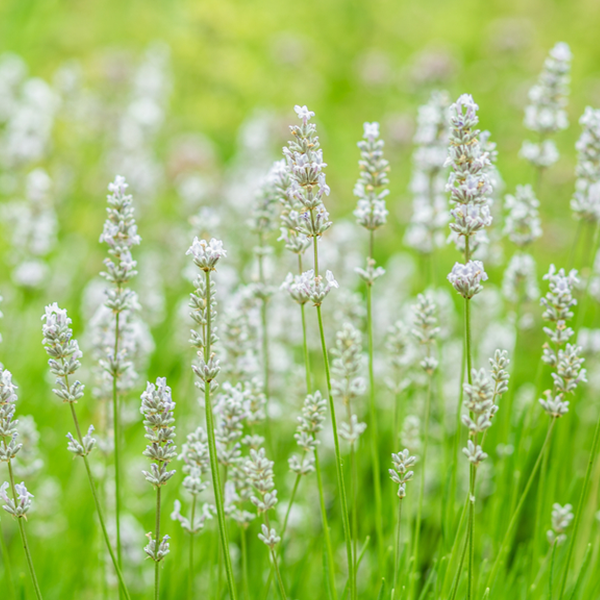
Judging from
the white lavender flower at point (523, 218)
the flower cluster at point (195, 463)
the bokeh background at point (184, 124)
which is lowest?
the flower cluster at point (195, 463)

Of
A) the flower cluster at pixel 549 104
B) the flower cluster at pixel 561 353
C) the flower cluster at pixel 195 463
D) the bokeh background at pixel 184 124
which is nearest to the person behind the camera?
the flower cluster at pixel 561 353

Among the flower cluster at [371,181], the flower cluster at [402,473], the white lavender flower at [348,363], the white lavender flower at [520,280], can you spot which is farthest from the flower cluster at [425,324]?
the white lavender flower at [520,280]

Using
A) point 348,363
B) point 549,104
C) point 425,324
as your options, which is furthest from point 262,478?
point 549,104

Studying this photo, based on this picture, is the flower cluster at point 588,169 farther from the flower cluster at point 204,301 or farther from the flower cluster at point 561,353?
the flower cluster at point 204,301

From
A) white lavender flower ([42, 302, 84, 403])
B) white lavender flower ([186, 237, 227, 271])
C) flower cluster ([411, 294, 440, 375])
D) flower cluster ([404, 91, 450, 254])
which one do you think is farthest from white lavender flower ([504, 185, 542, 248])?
white lavender flower ([42, 302, 84, 403])

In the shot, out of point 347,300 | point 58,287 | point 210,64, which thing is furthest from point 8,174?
point 210,64

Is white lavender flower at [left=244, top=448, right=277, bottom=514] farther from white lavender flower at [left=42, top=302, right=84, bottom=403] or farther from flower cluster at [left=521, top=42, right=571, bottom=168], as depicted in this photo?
flower cluster at [left=521, top=42, right=571, bottom=168]
